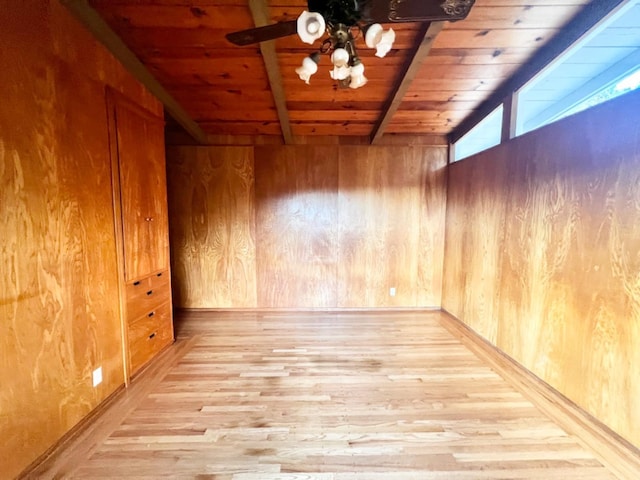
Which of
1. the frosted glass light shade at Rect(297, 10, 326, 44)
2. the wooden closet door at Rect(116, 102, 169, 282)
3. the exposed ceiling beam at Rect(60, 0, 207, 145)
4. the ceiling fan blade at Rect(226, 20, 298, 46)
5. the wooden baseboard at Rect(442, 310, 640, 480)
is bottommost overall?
the wooden baseboard at Rect(442, 310, 640, 480)

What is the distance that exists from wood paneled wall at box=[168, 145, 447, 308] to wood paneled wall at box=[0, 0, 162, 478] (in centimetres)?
163

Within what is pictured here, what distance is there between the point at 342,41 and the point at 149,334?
275cm

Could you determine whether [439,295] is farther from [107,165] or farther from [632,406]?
[107,165]

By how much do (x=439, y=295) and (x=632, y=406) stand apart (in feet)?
7.47

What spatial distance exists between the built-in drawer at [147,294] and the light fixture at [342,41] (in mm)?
2148

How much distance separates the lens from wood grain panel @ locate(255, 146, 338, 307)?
3520 mm

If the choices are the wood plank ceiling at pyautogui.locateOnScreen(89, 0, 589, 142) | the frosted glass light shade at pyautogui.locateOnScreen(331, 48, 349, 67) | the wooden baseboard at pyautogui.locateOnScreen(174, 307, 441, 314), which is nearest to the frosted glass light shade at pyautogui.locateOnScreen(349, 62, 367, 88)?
the frosted glass light shade at pyautogui.locateOnScreen(331, 48, 349, 67)

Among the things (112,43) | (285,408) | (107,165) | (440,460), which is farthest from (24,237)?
(440,460)

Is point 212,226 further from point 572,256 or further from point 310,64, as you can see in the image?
point 572,256

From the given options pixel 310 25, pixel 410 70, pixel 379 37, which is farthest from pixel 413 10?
pixel 410 70

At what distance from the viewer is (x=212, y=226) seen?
3.55 meters

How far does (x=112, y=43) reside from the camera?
189 cm

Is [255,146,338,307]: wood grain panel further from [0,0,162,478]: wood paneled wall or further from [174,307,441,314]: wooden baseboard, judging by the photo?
[0,0,162,478]: wood paneled wall

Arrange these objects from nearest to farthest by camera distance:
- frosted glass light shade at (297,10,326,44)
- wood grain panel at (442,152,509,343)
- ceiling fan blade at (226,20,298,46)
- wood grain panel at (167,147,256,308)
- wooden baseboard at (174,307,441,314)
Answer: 1. frosted glass light shade at (297,10,326,44)
2. ceiling fan blade at (226,20,298,46)
3. wood grain panel at (442,152,509,343)
4. wood grain panel at (167,147,256,308)
5. wooden baseboard at (174,307,441,314)
